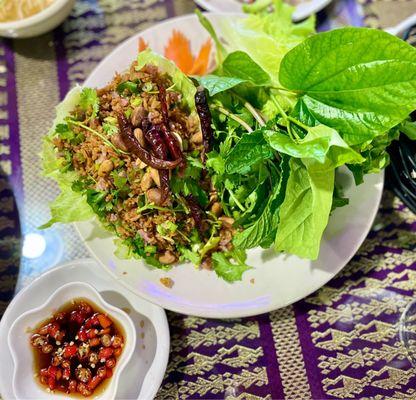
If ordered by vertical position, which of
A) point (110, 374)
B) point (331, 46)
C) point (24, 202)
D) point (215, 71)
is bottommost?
point (110, 374)

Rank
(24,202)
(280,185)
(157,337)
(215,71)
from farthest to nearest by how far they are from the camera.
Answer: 1. (24,202)
2. (215,71)
3. (157,337)
4. (280,185)

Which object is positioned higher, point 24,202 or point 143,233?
point 143,233

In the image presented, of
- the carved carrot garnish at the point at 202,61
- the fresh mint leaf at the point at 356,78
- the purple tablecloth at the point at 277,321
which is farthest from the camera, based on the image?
the carved carrot garnish at the point at 202,61

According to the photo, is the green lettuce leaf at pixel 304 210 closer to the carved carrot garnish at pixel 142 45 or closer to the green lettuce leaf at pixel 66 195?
the green lettuce leaf at pixel 66 195

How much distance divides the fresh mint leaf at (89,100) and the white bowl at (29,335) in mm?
589

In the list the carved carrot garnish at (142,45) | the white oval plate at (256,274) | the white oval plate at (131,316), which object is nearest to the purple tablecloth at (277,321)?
the white oval plate at (131,316)

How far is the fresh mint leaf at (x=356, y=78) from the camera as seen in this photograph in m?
1.32

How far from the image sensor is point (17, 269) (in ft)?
6.16

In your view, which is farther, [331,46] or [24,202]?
[24,202]

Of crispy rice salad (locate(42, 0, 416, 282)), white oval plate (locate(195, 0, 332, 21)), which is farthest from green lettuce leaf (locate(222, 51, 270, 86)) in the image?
white oval plate (locate(195, 0, 332, 21))

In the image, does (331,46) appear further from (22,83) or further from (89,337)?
(22,83)

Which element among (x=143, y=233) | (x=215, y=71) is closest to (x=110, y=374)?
(x=143, y=233)

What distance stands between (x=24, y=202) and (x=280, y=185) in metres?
1.09

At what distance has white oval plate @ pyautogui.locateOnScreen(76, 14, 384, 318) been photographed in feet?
5.31
